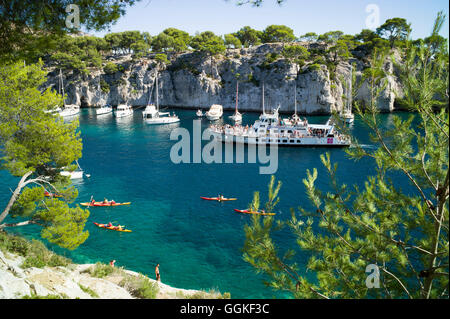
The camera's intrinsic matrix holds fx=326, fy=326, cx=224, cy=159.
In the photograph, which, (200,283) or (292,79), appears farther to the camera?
(292,79)

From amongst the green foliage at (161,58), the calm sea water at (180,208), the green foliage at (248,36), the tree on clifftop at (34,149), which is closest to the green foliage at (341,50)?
the green foliage at (248,36)

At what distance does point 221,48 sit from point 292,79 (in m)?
21.8

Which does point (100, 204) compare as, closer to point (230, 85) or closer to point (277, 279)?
point (277, 279)

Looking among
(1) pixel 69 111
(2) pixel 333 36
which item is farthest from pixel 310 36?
(1) pixel 69 111

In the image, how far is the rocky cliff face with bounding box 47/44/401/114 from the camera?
79.5 metres

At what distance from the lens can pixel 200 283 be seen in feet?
57.6

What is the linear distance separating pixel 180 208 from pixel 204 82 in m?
64.7

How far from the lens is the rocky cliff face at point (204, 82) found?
261 feet

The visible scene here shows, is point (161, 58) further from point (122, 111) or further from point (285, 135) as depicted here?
point (285, 135)

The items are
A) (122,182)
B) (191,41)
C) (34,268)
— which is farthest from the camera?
(191,41)

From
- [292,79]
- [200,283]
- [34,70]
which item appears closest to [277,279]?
[200,283]

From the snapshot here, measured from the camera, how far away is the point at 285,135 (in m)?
48.5

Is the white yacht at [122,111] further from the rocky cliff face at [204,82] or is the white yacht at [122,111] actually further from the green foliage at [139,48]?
the green foliage at [139,48]
